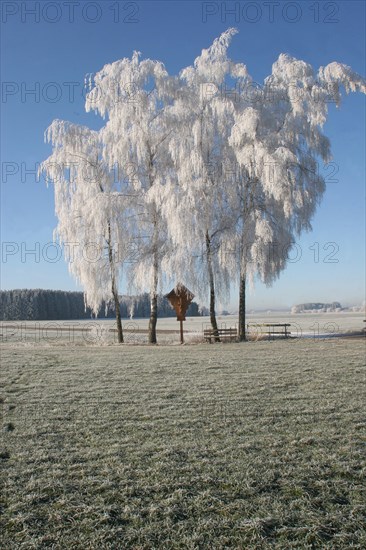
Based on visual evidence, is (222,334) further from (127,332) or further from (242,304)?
(127,332)

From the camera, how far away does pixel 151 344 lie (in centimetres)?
2305

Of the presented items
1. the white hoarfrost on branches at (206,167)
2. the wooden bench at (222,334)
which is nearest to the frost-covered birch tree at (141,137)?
the white hoarfrost on branches at (206,167)

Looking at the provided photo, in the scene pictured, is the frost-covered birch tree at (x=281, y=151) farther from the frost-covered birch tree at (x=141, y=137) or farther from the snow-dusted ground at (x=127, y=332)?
the snow-dusted ground at (x=127, y=332)

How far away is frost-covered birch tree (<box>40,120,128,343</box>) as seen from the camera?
21.8 m

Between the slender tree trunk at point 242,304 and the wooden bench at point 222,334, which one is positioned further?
the wooden bench at point 222,334

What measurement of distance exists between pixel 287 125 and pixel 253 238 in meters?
5.59

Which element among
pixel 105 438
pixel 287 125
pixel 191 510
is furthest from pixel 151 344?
pixel 191 510

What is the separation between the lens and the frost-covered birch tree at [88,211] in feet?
71.7

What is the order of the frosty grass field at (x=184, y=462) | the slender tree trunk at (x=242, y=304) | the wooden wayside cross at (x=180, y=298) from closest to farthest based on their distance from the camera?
the frosty grass field at (x=184, y=462) → the slender tree trunk at (x=242, y=304) → the wooden wayside cross at (x=180, y=298)

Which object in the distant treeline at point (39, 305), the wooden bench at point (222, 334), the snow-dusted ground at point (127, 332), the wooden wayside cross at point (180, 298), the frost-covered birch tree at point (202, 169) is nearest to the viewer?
the frost-covered birch tree at point (202, 169)

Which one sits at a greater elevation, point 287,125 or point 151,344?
point 287,125

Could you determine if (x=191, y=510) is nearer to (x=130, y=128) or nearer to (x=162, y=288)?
(x=162, y=288)

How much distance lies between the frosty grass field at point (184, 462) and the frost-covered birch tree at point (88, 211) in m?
11.2

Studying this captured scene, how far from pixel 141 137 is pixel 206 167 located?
333cm
